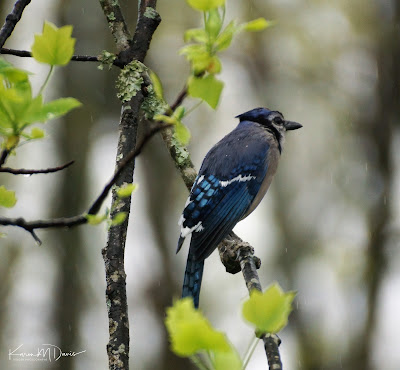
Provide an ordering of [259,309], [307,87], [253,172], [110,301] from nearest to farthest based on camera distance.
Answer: [259,309] < [110,301] < [253,172] < [307,87]

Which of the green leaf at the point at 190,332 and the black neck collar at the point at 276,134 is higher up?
the green leaf at the point at 190,332

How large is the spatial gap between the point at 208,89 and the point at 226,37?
80 millimetres

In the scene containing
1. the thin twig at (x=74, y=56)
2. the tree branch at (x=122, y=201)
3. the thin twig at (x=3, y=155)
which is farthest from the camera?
the thin twig at (x=74, y=56)

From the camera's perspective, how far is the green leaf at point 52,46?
1022 mm

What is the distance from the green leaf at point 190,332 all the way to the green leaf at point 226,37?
1.27ft

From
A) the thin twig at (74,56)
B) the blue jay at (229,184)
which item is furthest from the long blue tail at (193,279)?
the thin twig at (74,56)

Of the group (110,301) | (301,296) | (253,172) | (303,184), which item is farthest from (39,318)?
(110,301)

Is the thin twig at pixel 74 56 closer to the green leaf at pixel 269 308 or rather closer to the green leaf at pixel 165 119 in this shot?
the green leaf at pixel 165 119

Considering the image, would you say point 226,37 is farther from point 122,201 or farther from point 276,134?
point 276,134

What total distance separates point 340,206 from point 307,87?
151 centimetres

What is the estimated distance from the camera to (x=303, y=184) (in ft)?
26.2

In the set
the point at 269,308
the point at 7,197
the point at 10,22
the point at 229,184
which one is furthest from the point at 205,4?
the point at 229,184

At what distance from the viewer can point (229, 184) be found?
362 centimetres

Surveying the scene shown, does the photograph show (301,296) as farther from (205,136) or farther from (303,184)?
(205,136)
